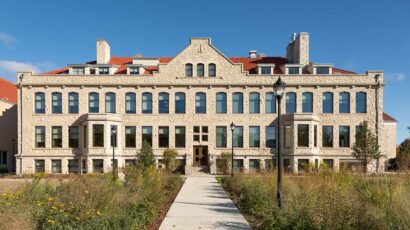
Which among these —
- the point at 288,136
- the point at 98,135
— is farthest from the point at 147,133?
the point at 288,136

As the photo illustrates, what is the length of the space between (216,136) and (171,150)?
17.3 ft

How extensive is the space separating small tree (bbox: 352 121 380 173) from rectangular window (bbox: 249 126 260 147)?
9.81 m

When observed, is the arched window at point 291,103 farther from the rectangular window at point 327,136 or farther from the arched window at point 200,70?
the arched window at point 200,70

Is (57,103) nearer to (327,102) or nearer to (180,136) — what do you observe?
(180,136)

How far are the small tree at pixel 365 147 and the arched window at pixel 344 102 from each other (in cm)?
324

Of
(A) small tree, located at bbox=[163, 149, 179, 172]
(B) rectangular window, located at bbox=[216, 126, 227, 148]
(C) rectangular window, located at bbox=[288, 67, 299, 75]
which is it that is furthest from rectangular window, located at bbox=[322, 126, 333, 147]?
(A) small tree, located at bbox=[163, 149, 179, 172]

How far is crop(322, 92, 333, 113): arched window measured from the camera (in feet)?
104

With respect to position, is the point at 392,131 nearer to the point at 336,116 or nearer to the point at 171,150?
the point at 336,116

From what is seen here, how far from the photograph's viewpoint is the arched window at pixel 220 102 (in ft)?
105

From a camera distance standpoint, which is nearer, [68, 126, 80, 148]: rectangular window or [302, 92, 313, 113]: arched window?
[68, 126, 80, 148]: rectangular window

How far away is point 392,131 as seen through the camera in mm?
40844

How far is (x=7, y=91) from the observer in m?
42.7

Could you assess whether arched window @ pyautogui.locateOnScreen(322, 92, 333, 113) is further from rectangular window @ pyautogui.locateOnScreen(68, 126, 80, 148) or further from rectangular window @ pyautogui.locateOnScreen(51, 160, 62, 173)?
rectangular window @ pyautogui.locateOnScreen(51, 160, 62, 173)

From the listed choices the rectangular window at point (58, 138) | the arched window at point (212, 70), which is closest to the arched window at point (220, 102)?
the arched window at point (212, 70)
